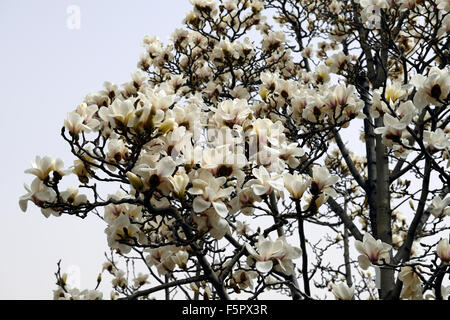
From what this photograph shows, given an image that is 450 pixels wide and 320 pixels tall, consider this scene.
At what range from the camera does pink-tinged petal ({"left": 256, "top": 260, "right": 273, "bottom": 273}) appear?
1579 mm

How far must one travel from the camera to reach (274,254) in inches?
64.8

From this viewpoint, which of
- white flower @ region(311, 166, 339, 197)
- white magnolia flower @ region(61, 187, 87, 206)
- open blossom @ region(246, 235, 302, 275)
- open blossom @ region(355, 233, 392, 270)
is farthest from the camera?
open blossom @ region(355, 233, 392, 270)

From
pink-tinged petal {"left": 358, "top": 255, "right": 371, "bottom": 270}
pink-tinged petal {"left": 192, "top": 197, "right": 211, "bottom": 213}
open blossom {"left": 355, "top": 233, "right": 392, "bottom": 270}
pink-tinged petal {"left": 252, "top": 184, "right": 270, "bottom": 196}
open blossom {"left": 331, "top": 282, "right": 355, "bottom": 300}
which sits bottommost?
open blossom {"left": 331, "top": 282, "right": 355, "bottom": 300}

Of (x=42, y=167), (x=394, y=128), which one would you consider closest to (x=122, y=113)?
(x=42, y=167)

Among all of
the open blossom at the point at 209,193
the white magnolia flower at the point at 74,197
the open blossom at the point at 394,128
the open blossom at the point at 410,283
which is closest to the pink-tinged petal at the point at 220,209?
the open blossom at the point at 209,193

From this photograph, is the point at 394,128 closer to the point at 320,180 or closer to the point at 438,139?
the point at 438,139

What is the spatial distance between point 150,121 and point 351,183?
485 cm

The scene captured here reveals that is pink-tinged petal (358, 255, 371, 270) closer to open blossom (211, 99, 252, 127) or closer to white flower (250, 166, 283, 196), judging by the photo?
white flower (250, 166, 283, 196)

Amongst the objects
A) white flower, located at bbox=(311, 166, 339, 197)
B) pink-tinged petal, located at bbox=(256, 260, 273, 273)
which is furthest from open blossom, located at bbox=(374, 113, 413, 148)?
pink-tinged petal, located at bbox=(256, 260, 273, 273)

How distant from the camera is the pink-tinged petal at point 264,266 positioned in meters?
1.58

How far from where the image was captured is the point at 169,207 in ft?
5.68

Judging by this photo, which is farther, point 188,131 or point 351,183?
point 351,183
